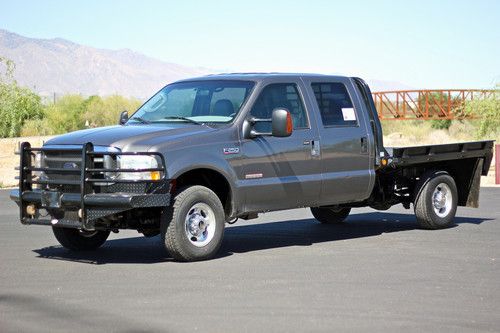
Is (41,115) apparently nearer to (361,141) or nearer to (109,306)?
(361,141)

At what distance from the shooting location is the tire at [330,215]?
52.0 ft

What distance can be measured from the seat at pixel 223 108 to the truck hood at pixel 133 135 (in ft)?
1.44

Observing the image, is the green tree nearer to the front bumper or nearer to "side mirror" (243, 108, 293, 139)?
"side mirror" (243, 108, 293, 139)

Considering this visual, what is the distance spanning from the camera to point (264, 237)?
14195 millimetres

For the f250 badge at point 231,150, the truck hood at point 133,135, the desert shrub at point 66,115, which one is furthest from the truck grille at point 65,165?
the desert shrub at point 66,115

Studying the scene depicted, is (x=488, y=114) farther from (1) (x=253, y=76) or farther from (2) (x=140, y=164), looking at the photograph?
(2) (x=140, y=164)

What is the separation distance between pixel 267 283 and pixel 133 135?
2.52 m

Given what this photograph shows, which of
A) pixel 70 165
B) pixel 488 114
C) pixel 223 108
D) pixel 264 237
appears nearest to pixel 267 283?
pixel 70 165

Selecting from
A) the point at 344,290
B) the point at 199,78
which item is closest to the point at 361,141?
the point at 199,78

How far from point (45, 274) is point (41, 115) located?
2214 inches

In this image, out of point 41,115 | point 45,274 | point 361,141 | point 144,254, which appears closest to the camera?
point 45,274

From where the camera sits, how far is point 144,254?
1236cm

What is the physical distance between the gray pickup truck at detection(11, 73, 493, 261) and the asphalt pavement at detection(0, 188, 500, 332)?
1.66ft

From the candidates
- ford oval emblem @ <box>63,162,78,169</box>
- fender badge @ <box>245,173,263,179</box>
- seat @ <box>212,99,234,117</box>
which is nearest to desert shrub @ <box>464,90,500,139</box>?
seat @ <box>212,99,234,117</box>
